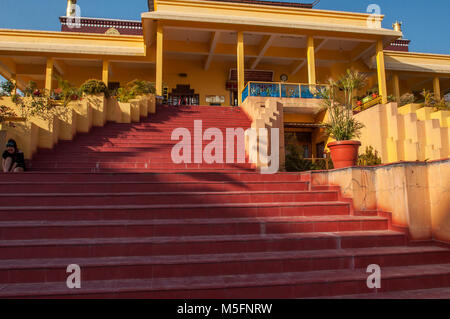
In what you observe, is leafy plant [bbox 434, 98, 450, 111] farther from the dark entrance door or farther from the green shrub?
the green shrub

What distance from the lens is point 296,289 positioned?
3146 mm

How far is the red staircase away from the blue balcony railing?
8396mm

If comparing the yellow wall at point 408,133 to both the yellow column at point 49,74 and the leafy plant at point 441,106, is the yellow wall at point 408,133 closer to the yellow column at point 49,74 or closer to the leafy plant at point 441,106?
the leafy plant at point 441,106

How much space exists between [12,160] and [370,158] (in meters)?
10.2

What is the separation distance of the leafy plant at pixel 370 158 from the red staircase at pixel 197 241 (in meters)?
5.50

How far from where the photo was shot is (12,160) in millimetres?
6250

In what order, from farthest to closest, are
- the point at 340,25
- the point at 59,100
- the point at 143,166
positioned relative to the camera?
the point at 340,25, the point at 59,100, the point at 143,166

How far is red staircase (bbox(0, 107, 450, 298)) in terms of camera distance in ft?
10.3

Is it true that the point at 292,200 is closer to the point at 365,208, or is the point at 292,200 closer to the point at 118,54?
the point at 365,208

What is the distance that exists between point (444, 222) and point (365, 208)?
1048 millimetres

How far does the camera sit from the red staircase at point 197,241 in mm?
3154

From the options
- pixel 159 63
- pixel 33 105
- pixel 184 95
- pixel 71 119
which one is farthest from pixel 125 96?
pixel 184 95
